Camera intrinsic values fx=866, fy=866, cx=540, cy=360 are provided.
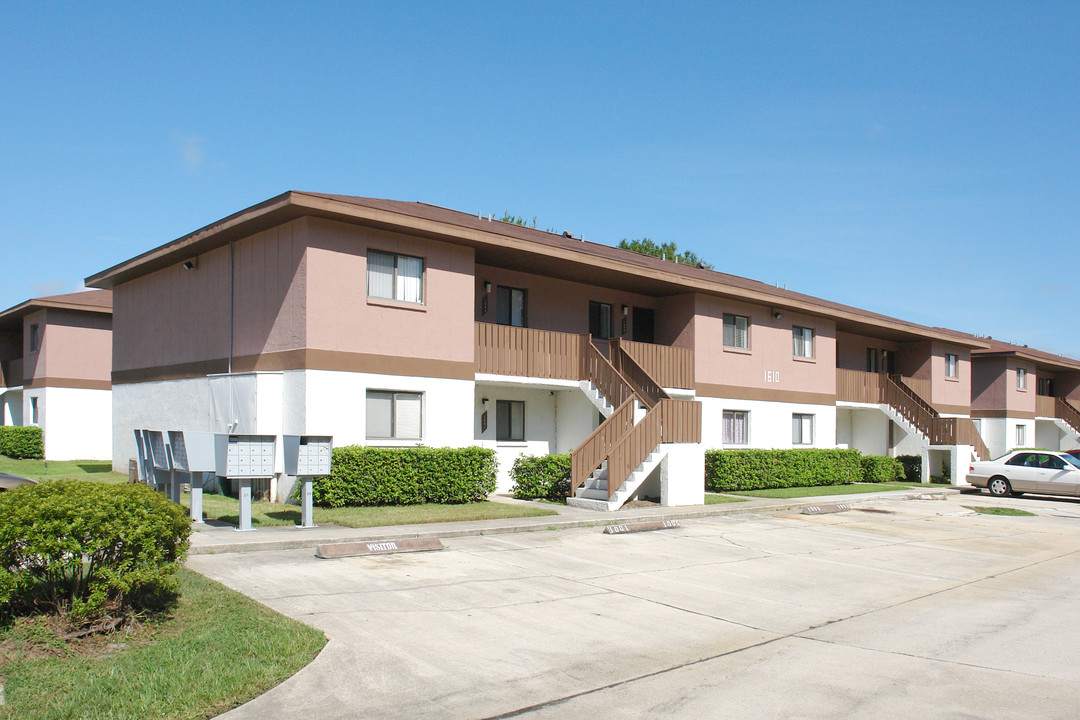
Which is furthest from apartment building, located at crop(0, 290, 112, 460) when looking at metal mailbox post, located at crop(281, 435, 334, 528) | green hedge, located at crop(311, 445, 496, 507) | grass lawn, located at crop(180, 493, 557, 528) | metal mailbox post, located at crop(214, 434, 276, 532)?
metal mailbox post, located at crop(214, 434, 276, 532)

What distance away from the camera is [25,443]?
32500mm

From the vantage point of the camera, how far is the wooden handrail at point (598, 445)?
1961 centimetres

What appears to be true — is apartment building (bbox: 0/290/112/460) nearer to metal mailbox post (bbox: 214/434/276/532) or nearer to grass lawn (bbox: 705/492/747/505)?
metal mailbox post (bbox: 214/434/276/532)

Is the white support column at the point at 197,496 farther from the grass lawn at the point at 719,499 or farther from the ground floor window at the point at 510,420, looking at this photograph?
the grass lawn at the point at 719,499

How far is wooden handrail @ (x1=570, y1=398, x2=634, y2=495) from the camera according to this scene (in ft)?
64.3

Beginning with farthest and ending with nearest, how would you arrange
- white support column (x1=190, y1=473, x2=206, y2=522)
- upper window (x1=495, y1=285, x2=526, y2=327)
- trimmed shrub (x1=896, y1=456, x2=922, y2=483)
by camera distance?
1. trimmed shrub (x1=896, y1=456, x2=922, y2=483)
2. upper window (x1=495, y1=285, x2=526, y2=327)
3. white support column (x1=190, y1=473, x2=206, y2=522)

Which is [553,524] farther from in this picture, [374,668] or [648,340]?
[648,340]

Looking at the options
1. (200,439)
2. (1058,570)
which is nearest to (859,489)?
(1058,570)

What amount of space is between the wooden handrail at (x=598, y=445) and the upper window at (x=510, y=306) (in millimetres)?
4739

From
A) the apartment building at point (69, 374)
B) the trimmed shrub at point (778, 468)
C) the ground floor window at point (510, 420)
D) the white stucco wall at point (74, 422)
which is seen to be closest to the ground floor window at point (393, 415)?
the ground floor window at point (510, 420)

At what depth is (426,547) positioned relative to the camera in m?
13.1

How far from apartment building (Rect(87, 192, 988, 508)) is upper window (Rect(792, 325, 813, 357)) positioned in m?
0.16

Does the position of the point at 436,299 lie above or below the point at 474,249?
below

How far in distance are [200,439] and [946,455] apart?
29.1 meters
